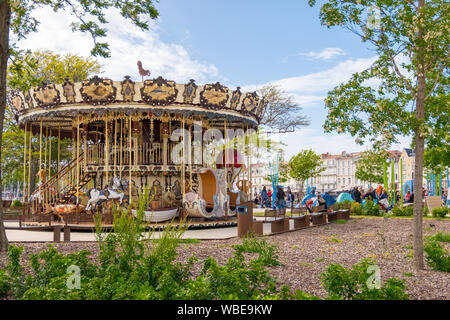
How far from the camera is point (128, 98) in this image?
574 inches

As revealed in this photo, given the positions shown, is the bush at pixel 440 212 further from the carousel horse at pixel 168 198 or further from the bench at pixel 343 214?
the carousel horse at pixel 168 198

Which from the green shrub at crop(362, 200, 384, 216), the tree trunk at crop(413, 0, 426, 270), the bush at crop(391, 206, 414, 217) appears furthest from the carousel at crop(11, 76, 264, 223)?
the tree trunk at crop(413, 0, 426, 270)

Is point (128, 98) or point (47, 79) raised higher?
point (47, 79)

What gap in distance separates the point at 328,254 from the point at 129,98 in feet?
31.4

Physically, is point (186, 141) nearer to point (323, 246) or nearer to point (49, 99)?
point (49, 99)

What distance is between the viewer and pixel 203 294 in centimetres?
389

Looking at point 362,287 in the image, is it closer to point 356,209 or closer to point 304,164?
point 356,209

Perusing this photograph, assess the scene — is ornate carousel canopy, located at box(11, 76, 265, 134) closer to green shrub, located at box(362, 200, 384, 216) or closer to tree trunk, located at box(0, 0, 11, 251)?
tree trunk, located at box(0, 0, 11, 251)

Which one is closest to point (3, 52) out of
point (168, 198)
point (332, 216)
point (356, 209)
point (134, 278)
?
point (134, 278)

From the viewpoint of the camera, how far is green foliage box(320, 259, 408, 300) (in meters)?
3.92

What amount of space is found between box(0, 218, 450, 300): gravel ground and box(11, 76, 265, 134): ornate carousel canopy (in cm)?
614
